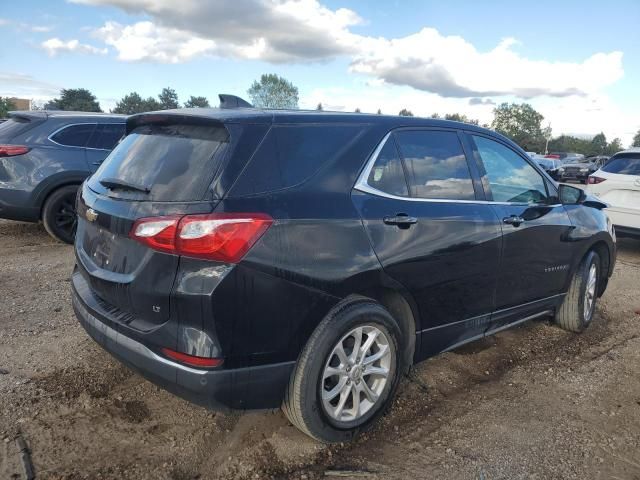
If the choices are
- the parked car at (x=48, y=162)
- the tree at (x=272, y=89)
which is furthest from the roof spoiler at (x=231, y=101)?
the tree at (x=272, y=89)

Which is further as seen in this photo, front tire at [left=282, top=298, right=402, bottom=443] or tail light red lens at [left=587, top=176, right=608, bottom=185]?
tail light red lens at [left=587, top=176, right=608, bottom=185]

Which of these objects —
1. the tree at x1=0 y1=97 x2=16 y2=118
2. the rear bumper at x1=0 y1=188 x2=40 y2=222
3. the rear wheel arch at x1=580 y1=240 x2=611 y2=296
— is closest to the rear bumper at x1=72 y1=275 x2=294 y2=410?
the rear wheel arch at x1=580 y1=240 x2=611 y2=296

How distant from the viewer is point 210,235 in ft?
7.37

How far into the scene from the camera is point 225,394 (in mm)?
2328

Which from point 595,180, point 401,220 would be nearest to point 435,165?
point 401,220

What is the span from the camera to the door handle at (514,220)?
3553 mm

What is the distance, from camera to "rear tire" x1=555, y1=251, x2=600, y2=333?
4480 mm

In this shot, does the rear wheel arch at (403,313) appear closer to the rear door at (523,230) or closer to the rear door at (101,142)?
the rear door at (523,230)

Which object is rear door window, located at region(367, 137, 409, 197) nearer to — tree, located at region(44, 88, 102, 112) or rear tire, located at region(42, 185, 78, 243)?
rear tire, located at region(42, 185, 78, 243)

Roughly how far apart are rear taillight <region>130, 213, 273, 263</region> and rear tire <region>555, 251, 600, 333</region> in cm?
334

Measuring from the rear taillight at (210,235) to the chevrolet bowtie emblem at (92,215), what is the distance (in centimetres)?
59

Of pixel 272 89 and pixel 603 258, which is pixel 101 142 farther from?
pixel 272 89

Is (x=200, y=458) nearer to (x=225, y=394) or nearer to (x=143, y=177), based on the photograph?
(x=225, y=394)

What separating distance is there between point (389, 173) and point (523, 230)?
136cm
